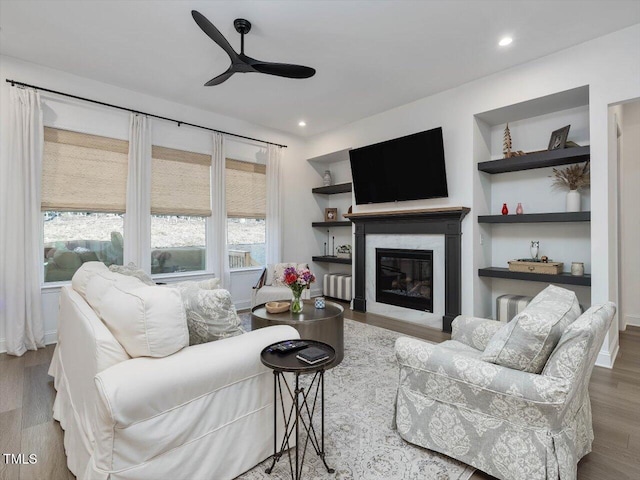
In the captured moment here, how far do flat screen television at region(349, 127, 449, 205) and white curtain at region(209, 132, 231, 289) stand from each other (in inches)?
80.0

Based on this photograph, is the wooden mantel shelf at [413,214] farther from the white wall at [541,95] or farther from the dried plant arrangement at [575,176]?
the dried plant arrangement at [575,176]

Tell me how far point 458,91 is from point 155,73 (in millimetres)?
3648

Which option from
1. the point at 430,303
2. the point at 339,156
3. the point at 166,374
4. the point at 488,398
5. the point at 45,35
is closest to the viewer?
the point at 166,374

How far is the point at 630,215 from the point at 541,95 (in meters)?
2.28

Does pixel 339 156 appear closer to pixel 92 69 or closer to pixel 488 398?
pixel 92 69

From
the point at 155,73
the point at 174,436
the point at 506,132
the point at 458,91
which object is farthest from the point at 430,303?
the point at 155,73

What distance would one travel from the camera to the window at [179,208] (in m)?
4.48

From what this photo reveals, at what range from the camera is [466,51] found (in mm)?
3311

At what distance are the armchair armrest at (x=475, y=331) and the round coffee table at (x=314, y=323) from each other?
108 centimetres

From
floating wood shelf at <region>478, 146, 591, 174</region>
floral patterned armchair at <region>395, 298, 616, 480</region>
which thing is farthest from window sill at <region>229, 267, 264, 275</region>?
floral patterned armchair at <region>395, 298, 616, 480</region>

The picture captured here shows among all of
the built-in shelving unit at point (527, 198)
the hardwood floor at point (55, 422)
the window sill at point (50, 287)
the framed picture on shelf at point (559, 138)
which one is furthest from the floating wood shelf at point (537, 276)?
the window sill at point (50, 287)

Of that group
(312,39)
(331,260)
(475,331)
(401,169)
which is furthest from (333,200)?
(475,331)

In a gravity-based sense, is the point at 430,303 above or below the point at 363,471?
above

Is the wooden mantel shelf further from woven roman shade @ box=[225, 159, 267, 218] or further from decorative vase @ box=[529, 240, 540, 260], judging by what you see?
woven roman shade @ box=[225, 159, 267, 218]
